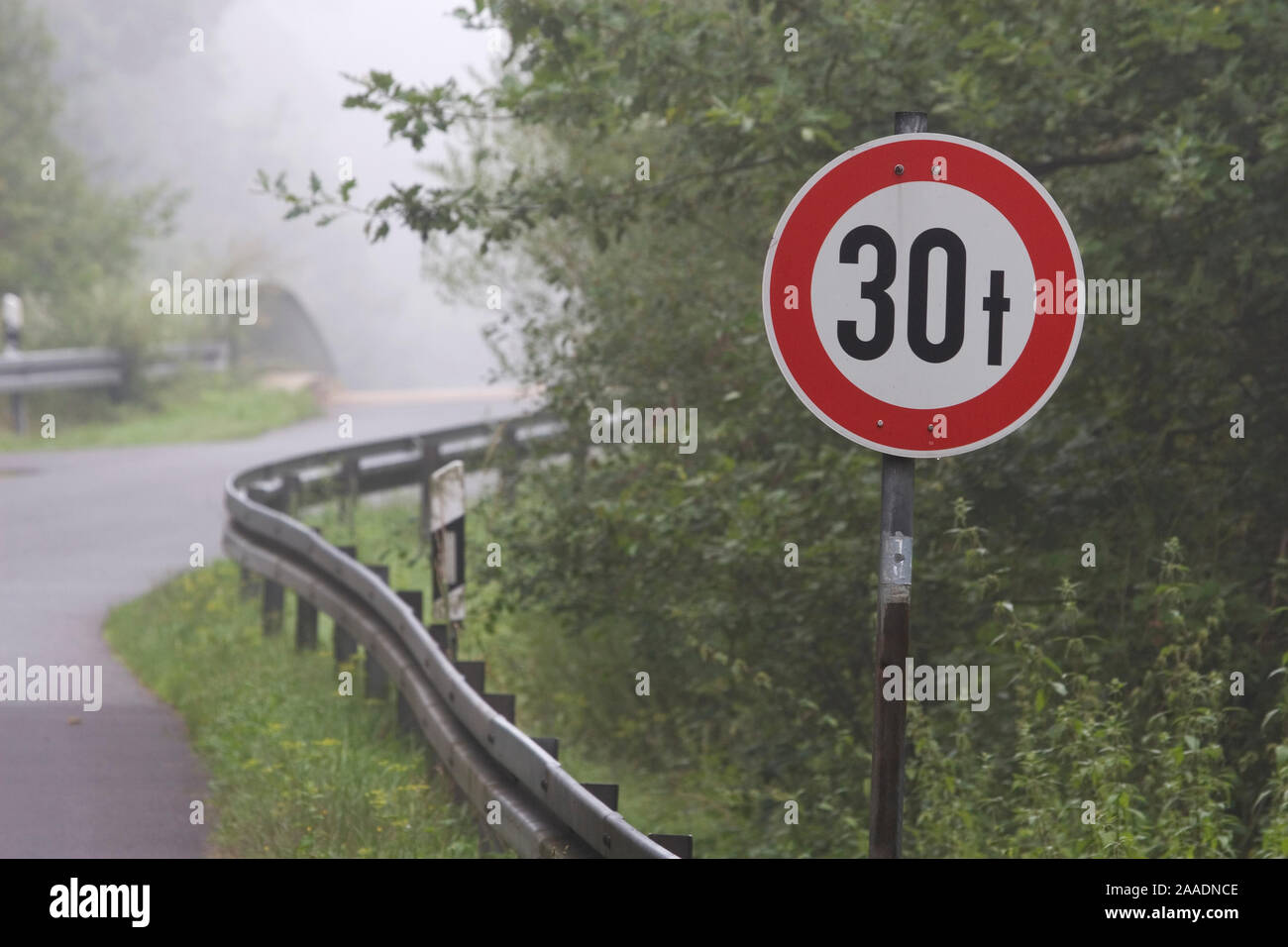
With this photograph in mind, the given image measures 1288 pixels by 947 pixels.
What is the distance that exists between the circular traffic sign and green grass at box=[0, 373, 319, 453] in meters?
18.5

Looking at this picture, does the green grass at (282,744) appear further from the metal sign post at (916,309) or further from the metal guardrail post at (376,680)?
the metal sign post at (916,309)

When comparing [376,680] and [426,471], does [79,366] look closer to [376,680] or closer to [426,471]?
[426,471]

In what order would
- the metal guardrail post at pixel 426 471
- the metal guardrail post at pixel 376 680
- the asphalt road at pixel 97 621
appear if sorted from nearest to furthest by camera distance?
the asphalt road at pixel 97 621, the metal guardrail post at pixel 376 680, the metal guardrail post at pixel 426 471

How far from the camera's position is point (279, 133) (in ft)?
184

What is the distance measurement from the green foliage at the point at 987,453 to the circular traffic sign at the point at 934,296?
235 cm

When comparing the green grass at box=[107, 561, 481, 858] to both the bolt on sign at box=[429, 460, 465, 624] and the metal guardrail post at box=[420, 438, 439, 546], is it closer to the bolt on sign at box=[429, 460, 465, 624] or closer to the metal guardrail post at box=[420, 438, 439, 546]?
the bolt on sign at box=[429, 460, 465, 624]

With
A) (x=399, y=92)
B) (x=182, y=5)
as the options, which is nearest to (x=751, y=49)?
(x=399, y=92)

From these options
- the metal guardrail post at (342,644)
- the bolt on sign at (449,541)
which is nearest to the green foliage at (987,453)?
the bolt on sign at (449,541)

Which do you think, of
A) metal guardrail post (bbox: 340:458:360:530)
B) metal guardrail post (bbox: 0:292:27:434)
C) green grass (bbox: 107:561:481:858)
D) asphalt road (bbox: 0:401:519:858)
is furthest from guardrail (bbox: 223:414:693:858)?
metal guardrail post (bbox: 0:292:27:434)

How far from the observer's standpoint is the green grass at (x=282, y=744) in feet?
19.5

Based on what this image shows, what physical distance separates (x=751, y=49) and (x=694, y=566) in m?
2.80

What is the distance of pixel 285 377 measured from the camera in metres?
32.2

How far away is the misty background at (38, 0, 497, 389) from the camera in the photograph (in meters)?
50.4
